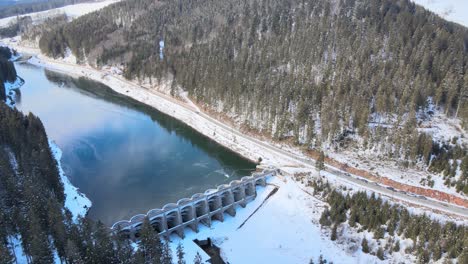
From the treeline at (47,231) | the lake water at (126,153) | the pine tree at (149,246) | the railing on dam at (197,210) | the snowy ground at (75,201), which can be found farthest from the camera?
the lake water at (126,153)

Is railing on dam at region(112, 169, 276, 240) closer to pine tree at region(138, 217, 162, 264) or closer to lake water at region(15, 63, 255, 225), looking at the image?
lake water at region(15, 63, 255, 225)

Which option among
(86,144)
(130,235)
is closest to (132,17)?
(86,144)

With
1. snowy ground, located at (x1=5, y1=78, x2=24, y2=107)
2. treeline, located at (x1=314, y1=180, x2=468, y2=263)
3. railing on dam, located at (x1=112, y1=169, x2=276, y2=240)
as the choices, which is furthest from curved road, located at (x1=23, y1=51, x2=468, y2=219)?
snowy ground, located at (x1=5, y1=78, x2=24, y2=107)

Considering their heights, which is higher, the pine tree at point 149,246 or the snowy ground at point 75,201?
the pine tree at point 149,246

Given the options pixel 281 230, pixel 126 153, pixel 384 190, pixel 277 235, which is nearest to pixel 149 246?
pixel 277 235

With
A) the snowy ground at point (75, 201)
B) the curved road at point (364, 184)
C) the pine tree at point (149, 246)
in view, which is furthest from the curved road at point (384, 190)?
the snowy ground at point (75, 201)

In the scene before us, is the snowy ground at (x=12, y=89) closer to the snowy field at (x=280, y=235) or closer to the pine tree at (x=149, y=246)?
the snowy field at (x=280, y=235)

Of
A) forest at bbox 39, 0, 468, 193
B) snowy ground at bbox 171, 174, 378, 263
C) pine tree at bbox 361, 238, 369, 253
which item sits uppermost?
forest at bbox 39, 0, 468, 193
